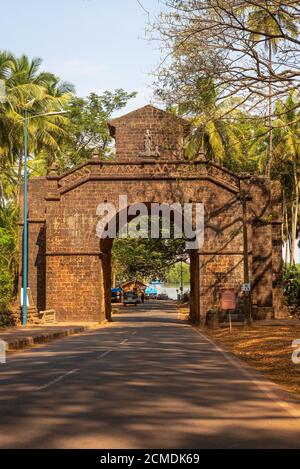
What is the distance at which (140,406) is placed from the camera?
28.1 feet

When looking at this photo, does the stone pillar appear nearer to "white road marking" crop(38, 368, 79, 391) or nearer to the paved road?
the paved road

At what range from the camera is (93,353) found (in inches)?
666

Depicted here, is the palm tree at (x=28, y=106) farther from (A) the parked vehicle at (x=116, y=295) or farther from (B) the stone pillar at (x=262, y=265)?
(A) the parked vehicle at (x=116, y=295)

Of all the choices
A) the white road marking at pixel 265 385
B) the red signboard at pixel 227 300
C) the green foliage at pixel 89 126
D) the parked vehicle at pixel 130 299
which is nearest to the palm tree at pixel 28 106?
the green foliage at pixel 89 126

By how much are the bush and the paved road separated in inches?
1058

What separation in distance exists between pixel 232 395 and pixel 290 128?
47.2 meters

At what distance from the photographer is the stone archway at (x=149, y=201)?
36781 mm

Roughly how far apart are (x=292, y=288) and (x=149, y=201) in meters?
11.3

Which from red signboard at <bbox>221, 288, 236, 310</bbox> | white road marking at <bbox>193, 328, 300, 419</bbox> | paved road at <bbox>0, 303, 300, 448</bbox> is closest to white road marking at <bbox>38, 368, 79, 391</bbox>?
paved road at <bbox>0, 303, 300, 448</bbox>

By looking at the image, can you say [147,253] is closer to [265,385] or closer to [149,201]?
[149,201]

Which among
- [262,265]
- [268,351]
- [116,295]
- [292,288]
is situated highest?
[262,265]

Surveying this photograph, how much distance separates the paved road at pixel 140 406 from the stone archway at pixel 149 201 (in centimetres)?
2191

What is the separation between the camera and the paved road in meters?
Answer: 6.64

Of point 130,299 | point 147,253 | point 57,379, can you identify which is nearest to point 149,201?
point 57,379
